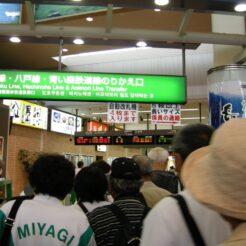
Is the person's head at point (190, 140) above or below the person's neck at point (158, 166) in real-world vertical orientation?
above

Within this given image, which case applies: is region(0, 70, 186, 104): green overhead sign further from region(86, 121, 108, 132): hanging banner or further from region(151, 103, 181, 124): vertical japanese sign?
region(86, 121, 108, 132): hanging banner

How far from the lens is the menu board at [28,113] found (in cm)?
1073

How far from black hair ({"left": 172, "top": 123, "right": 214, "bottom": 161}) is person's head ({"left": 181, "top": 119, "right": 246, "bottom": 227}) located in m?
0.70

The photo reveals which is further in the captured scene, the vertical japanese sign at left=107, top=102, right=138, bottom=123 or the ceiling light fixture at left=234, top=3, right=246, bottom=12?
the vertical japanese sign at left=107, top=102, right=138, bottom=123

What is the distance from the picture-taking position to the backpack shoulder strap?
8.70 feet

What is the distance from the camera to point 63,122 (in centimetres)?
1378

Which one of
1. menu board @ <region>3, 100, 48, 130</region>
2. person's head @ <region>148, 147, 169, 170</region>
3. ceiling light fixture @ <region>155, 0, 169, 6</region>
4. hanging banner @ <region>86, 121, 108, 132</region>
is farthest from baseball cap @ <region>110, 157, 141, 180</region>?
hanging banner @ <region>86, 121, 108, 132</region>

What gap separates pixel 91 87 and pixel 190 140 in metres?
3.68

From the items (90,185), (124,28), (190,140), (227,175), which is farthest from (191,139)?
(124,28)

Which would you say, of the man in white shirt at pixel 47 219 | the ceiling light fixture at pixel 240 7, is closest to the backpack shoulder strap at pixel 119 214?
the man in white shirt at pixel 47 219

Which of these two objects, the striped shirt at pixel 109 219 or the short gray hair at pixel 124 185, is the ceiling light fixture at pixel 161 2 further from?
the striped shirt at pixel 109 219

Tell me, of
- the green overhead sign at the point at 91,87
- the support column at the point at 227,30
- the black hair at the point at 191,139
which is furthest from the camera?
the support column at the point at 227,30

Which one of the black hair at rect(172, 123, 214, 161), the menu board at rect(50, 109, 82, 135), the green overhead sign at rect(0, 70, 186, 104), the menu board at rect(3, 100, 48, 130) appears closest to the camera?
the black hair at rect(172, 123, 214, 161)

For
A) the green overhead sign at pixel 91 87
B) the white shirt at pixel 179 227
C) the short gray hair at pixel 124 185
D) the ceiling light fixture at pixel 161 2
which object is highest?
the ceiling light fixture at pixel 161 2
